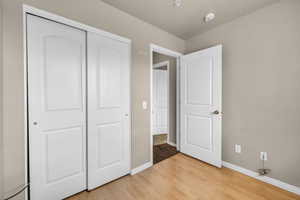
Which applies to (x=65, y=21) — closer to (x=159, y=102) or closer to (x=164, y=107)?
(x=159, y=102)

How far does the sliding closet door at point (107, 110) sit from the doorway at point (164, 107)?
631mm

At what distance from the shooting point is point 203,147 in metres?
2.51

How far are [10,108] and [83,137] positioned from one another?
2.47 feet

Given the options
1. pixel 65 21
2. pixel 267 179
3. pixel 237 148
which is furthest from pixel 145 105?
pixel 267 179

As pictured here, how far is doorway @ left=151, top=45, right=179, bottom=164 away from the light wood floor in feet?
1.85

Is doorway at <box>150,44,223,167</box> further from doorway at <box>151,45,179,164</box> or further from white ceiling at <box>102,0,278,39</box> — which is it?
white ceiling at <box>102,0,278,39</box>

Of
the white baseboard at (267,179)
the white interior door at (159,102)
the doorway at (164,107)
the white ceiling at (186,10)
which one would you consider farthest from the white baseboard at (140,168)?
the white ceiling at (186,10)

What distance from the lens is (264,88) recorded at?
1939 millimetres

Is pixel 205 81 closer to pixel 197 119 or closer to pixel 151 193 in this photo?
pixel 197 119

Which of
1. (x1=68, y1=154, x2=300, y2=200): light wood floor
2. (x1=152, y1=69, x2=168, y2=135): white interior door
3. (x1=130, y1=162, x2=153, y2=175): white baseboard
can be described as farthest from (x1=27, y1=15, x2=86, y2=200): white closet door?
(x1=152, y1=69, x2=168, y2=135): white interior door

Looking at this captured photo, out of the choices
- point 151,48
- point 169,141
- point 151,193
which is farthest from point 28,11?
point 169,141

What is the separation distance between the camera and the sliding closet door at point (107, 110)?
5.80 feet

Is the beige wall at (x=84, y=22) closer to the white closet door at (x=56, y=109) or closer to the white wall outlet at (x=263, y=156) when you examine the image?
the white closet door at (x=56, y=109)

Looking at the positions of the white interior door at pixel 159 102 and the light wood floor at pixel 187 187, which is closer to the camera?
the light wood floor at pixel 187 187
